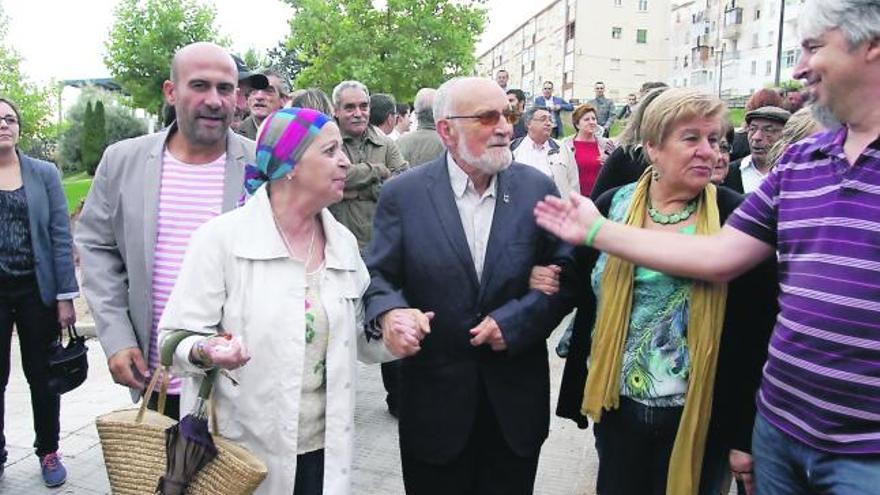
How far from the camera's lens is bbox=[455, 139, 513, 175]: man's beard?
100 inches

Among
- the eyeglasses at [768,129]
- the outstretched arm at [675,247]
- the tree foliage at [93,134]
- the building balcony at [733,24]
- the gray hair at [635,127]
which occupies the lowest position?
the outstretched arm at [675,247]

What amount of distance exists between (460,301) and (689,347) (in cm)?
79

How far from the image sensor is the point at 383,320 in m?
2.43

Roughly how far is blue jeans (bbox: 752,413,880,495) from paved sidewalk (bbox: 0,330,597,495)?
6.77 ft

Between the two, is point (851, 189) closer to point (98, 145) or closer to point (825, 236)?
point (825, 236)

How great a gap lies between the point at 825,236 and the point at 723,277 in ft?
1.29

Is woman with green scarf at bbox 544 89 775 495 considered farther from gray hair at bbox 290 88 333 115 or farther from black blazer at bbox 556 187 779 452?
gray hair at bbox 290 88 333 115

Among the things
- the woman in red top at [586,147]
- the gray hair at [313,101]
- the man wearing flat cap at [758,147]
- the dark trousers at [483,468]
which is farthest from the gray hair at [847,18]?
the woman in red top at [586,147]

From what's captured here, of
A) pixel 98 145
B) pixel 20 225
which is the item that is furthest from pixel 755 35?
pixel 20 225

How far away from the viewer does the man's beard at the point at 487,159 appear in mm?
2549

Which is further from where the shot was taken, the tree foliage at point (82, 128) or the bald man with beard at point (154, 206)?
the tree foliage at point (82, 128)

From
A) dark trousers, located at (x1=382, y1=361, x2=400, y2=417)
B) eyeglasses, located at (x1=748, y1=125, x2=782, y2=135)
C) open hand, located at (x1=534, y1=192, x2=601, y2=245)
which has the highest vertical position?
eyeglasses, located at (x1=748, y1=125, x2=782, y2=135)

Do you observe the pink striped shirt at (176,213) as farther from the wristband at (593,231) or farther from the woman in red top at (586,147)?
the woman in red top at (586,147)

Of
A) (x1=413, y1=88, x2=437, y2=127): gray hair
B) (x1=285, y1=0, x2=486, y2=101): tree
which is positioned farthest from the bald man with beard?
(x1=285, y1=0, x2=486, y2=101): tree
